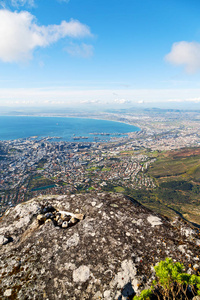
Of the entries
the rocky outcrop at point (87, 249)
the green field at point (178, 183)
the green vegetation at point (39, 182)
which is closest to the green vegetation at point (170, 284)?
the rocky outcrop at point (87, 249)

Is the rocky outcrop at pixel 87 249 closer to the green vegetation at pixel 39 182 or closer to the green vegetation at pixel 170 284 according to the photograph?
the green vegetation at pixel 170 284

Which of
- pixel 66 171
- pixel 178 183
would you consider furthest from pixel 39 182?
pixel 178 183

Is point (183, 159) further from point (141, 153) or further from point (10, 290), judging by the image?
point (10, 290)

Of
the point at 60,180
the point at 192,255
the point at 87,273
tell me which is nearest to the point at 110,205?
the point at 87,273

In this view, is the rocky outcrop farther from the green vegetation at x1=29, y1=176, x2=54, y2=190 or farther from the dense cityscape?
the green vegetation at x1=29, y1=176, x2=54, y2=190

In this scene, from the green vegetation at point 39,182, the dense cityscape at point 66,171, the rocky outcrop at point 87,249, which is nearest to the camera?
the rocky outcrop at point 87,249

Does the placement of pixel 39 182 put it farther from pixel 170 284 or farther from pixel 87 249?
pixel 170 284

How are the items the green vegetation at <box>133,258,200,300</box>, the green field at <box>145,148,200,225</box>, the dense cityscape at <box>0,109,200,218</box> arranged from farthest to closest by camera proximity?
the dense cityscape at <box>0,109,200,218</box>
the green field at <box>145,148,200,225</box>
the green vegetation at <box>133,258,200,300</box>

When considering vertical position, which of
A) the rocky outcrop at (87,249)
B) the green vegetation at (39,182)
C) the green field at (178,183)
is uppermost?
the rocky outcrop at (87,249)

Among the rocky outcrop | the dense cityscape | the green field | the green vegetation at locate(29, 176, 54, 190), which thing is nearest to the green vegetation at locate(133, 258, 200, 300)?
the rocky outcrop
